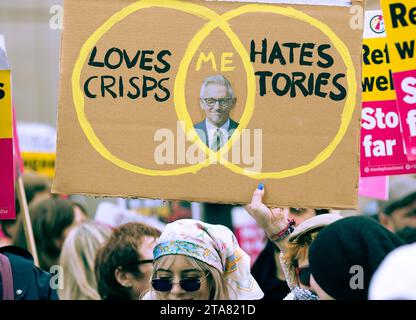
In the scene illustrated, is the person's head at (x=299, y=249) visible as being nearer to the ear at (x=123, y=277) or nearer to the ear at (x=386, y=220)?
the ear at (x=123, y=277)

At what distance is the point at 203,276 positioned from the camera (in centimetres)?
333

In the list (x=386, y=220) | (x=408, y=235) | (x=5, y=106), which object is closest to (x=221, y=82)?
(x=5, y=106)

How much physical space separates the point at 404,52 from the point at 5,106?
140 cm

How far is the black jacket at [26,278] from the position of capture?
3344mm

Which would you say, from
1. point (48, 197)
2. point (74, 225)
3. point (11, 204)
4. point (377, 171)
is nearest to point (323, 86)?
point (377, 171)

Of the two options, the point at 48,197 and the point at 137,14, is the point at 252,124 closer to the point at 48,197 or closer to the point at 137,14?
the point at 137,14

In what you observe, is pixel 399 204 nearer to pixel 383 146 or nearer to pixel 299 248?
pixel 383 146

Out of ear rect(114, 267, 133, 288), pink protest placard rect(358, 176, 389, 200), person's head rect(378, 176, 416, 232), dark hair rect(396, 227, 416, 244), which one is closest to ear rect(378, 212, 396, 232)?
person's head rect(378, 176, 416, 232)

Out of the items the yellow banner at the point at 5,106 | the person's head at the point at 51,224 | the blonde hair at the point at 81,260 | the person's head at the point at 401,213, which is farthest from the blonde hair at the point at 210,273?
the person's head at the point at 401,213

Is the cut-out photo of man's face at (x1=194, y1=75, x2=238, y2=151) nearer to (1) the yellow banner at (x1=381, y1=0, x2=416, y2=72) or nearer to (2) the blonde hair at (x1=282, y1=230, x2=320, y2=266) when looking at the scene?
(2) the blonde hair at (x1=282, y1=230, x2=320, y2=266)

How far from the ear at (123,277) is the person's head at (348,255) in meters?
1.44

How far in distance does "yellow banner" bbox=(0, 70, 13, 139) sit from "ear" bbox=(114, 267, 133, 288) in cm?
115

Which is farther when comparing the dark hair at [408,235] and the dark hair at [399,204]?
the dark hair at [399,204]

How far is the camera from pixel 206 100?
323cm
